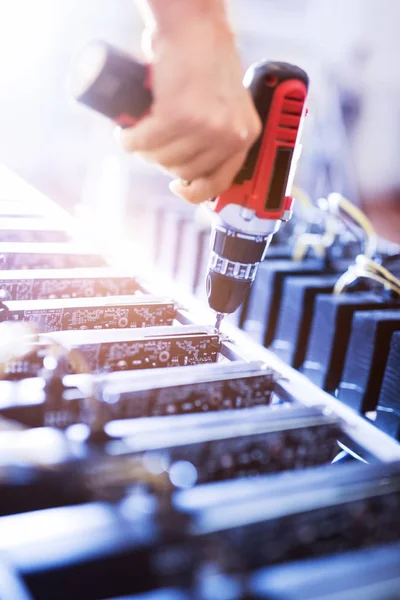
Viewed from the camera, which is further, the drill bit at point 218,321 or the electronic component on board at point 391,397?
the electronic component on board at point 391,397

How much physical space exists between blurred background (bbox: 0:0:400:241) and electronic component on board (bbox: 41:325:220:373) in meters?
2.21

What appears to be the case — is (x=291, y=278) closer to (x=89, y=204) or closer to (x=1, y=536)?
(x=1, y=536)

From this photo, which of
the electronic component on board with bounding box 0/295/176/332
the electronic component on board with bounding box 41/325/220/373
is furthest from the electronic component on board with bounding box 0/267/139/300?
the electronic component on board with bounding box 41/325/220/373

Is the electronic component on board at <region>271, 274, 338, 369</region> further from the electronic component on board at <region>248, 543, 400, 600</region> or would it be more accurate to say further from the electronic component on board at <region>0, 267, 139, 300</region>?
the electronic component on board at <region>248, 543, 400, 600</region>

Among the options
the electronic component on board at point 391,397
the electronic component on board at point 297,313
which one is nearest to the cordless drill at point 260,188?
the electronic component on board at point 391,397

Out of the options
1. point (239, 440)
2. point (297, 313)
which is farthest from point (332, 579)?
point (297, 313)

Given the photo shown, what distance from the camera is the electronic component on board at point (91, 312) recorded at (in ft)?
2.84

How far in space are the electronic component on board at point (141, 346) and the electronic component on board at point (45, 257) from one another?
14.3 inches

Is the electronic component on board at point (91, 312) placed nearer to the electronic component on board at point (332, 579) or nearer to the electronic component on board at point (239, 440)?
the electronic component on board at point (239, 440)

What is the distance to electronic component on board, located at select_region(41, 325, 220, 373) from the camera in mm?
768

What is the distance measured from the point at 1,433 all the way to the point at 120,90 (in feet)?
1.13

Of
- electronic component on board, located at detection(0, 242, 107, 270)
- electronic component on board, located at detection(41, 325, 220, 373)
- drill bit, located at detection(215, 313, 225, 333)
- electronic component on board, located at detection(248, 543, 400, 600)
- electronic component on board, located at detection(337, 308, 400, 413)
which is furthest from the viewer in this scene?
electronic component on board, located at detection(337, 308, 400, 413)

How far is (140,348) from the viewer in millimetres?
803

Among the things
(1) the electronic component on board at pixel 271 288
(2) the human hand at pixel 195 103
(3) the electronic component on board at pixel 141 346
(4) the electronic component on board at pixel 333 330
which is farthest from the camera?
(1) the electronic component on board at pixel 271 288
